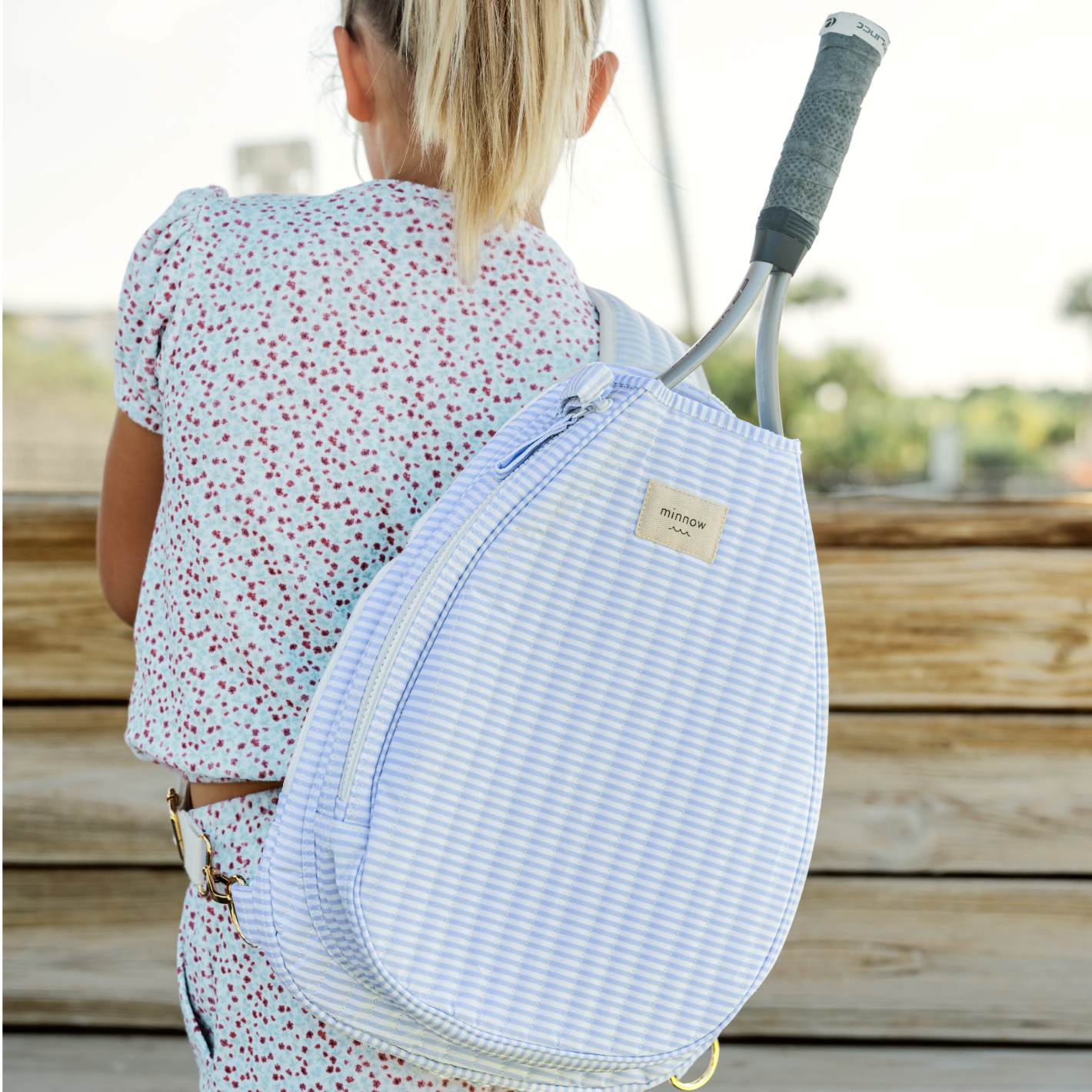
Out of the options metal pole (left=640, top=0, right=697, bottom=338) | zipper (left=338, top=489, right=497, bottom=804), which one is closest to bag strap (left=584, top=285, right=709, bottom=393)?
zipper (left=338, top=489, right=497, bottom=804)

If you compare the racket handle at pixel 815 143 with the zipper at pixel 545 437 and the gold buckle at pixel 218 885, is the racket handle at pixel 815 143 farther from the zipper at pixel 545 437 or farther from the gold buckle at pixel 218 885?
the gold buckle at pixel 218 885

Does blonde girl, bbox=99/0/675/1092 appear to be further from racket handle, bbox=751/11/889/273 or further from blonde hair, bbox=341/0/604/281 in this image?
racket handle, bbox=751/11/889/273

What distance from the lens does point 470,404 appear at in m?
0.48

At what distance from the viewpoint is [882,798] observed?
108 cm

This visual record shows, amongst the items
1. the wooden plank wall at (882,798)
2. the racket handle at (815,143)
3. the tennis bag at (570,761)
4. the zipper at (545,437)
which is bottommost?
the wooden plank wall at (882,798)

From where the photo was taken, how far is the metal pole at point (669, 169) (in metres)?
1.55

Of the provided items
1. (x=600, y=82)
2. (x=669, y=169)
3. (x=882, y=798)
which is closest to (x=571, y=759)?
(x=600, y=82)

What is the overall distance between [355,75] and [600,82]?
13 cm

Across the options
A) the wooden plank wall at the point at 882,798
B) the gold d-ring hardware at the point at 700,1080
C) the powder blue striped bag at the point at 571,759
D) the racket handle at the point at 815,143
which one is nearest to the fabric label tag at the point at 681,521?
the powder blue striped bag at the point at 571,759

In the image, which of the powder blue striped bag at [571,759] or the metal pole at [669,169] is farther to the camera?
the metal pole at [669,169]

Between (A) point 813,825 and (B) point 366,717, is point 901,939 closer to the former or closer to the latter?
(A) point 813,825

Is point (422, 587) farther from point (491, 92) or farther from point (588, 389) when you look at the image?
point (491, 92)

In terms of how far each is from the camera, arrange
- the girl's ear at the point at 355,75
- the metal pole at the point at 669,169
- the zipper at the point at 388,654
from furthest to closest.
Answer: the metal pole at the point at 669,169
the girl's ear at the point at 355,75
the zipper at the point at 388,654

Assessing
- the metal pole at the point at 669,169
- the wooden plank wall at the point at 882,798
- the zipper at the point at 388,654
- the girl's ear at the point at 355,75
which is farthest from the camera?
the metal pole at the point at 669,169
